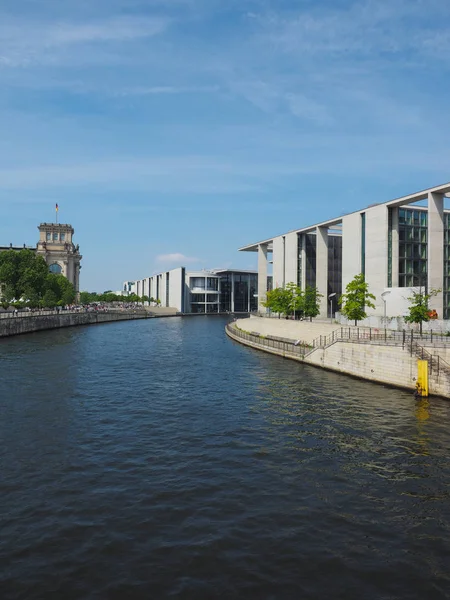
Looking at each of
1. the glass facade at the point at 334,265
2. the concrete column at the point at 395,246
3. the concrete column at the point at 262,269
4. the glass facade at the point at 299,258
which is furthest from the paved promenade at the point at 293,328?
the concrete column at the point at 262,269

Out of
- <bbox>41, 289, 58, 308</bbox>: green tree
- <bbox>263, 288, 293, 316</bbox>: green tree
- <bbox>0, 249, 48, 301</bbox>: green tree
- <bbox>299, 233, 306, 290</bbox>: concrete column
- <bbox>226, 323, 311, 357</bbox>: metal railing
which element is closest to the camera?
<bbox>226, 323, 311, 357</bbox>: metal railing

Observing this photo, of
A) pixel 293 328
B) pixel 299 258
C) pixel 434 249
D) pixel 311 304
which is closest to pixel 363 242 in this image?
pixel 434 249

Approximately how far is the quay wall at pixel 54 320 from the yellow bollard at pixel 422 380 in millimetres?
73175

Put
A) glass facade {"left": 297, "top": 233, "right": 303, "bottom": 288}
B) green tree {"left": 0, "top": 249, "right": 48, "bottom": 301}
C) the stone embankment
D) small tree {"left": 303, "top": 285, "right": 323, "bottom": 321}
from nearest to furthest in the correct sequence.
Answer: the stone embankment, small tree {"left": 303, "top": 285, "right": 323, "bottom": 321}, glass facade {"left": 297, "top": 233, "right": 303, "bottom": 288}, green tree {"left": 0, "top": 249, "right": 48, "bottom": 301}

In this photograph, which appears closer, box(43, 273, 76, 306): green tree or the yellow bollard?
the yellow bollard

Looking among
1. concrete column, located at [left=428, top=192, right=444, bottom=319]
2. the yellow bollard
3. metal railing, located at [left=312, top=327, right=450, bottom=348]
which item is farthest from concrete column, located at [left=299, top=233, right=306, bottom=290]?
the yellow bollard

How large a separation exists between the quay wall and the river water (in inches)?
2171

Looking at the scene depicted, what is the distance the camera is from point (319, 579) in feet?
45.7

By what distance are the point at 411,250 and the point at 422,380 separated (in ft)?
159

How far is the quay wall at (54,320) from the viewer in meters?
89.4

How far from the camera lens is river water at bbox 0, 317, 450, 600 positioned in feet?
45.8

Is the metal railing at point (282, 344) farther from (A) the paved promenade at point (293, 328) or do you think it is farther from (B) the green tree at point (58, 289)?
(B) the green tree at point (58, 289)

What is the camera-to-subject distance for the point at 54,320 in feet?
387

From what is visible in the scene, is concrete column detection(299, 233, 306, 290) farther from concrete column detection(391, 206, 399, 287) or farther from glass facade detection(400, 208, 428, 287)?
concrete column detection(391, 206, 399, 287)
